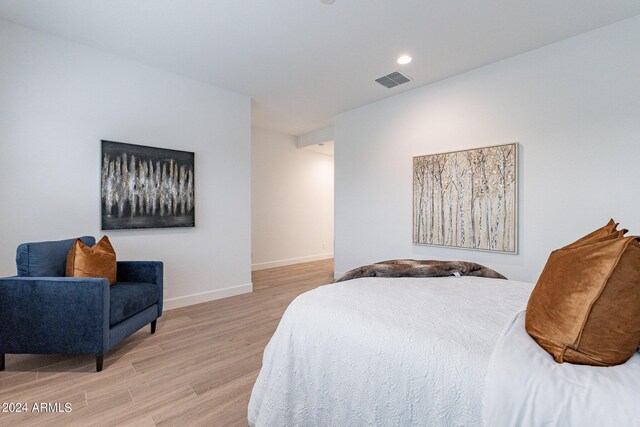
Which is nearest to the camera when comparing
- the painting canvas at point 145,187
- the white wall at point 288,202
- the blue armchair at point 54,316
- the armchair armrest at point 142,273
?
the blue armchair at point 54,316

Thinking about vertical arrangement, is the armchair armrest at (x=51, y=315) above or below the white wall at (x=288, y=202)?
below

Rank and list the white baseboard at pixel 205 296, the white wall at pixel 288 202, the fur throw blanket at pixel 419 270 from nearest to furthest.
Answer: the fur throw blanket at pixel 419 270 < the white baseboard at pixel 205 296 < the white wall at pixel 288 202

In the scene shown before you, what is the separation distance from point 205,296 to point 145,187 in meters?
1.55

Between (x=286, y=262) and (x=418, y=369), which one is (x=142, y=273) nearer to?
(x=418, y=369)

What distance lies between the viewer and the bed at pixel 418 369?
82 cm

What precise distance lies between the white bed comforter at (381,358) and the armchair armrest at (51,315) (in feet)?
4.62

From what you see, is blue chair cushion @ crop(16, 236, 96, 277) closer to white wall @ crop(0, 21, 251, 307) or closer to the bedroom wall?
white wall @ crop(0, 21, 251, 307)

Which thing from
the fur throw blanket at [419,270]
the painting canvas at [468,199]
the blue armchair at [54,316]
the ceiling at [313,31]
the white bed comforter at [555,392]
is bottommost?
the blue armchair at [54,316]

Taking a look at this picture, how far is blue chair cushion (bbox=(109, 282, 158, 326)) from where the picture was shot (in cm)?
222

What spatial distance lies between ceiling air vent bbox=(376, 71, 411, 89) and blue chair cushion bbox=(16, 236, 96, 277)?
3763 mm

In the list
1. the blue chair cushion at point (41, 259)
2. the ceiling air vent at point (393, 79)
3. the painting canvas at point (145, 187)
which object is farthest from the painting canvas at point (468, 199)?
the blue chair cushion at point (41, 259)

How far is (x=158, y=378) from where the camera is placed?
2039 mm

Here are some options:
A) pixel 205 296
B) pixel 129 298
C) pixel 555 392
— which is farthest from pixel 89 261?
pixel 555 392

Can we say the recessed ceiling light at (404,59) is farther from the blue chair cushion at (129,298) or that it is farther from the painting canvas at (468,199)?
the blue chair cushion at (129,298)
